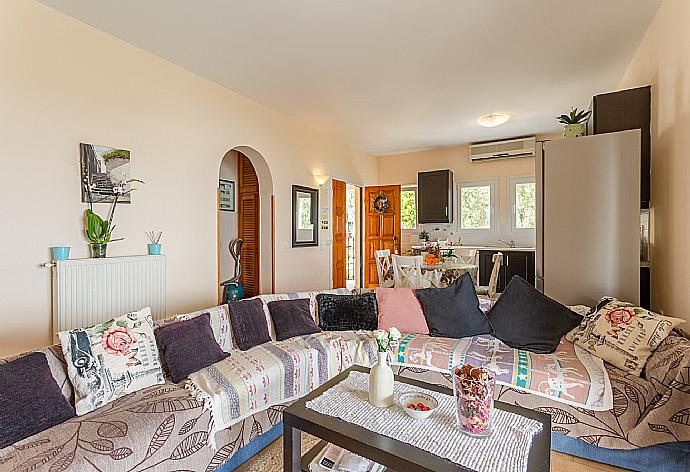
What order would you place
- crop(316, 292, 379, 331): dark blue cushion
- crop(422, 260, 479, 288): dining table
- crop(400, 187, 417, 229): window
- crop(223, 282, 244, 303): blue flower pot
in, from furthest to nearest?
1. crop(400, 187, 417, 229): window
2. crop(223, 282, 244, 303): blue flower pot
3. crop(422, 260, 479, 288): dining table
4. crop(316, 292, 379, 331): dark blue cushion

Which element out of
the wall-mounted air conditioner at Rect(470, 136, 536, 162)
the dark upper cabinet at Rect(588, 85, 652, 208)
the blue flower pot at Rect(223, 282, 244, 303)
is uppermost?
the wall-mounted air conditioner at Rect(470, 136, 536, 162)

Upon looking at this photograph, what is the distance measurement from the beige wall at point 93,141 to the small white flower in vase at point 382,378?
8.25 feet

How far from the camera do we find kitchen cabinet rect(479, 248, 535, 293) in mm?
6145

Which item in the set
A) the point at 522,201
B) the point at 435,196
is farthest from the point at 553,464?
the point at 435,196

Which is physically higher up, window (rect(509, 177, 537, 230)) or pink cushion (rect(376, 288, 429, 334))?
window (rect(509, 177, 537, 230))

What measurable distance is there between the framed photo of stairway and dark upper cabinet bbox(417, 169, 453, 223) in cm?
520

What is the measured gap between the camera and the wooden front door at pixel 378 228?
7879 mm

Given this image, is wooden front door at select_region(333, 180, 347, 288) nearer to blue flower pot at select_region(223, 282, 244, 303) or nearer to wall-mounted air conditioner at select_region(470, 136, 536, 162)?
blue flower pot at select_region(223, 282, 244, 303)

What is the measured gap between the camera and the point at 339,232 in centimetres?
695

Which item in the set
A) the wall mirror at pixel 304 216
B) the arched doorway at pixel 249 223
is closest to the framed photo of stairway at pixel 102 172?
the arched doorway at pixel 249 223

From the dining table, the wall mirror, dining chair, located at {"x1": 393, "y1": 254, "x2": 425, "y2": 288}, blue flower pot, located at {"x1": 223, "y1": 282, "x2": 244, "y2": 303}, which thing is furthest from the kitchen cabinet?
blue flower pot, located at {"x1": 223, "y1": 282, "x2": 244, "y2": 303}

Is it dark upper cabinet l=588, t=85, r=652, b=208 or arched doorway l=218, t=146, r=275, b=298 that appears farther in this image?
arched doorway l=218, t=146, r=275, b=298

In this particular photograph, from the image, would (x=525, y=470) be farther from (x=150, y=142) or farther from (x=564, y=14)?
(x=150, y=142)

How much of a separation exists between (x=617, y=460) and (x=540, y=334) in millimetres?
835
